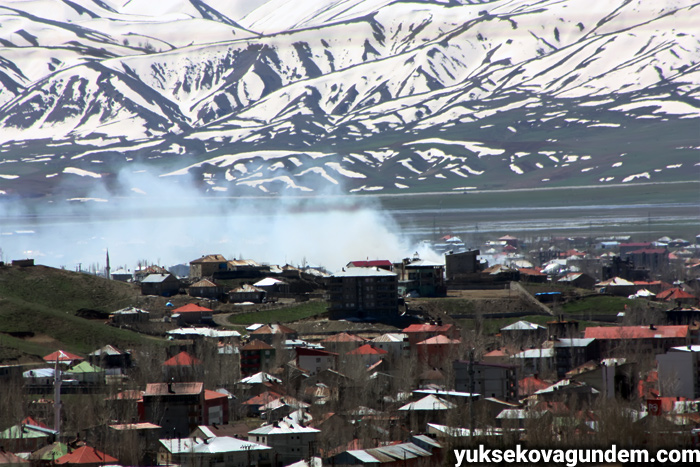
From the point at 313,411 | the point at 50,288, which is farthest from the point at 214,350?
the point at 50,288

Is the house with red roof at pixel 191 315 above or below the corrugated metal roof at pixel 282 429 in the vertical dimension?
above

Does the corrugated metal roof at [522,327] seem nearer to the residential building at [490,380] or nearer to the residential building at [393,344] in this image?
the residential building at [393,344]

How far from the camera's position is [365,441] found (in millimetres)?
35906

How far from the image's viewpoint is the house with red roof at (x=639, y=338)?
59250 mm

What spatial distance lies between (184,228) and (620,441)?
14207 cm

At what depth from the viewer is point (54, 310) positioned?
73.6 m

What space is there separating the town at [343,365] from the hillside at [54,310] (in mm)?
215

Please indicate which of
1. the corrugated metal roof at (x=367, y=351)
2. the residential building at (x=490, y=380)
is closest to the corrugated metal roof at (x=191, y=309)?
the corrugated metal roof at (x=367, y=351)

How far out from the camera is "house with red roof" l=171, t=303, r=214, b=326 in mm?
76125

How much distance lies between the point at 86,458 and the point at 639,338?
1314 inches

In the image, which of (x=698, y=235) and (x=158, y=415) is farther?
(x=698, y=235)

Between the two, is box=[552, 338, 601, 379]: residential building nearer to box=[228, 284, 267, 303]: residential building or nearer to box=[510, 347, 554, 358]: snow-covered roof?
box=[510, 347, 554, 358]: snow-covered roof

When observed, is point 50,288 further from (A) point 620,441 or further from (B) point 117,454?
(A) point 620,441

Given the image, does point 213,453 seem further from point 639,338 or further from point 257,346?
point 639,338
